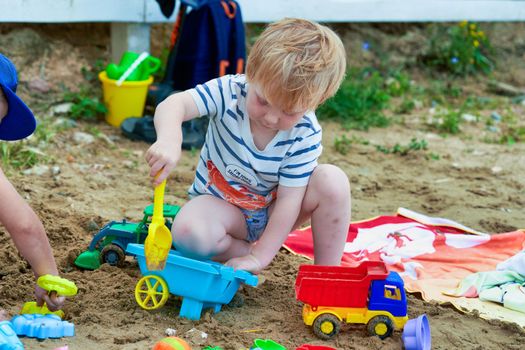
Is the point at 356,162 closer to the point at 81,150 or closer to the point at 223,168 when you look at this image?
the point at 81,150

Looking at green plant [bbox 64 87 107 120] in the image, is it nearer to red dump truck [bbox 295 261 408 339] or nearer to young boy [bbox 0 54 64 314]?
young boy [bbox 0 54 64 314]

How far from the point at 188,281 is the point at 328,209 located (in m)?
0.53

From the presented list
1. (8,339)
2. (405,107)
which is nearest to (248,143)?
(8,339)

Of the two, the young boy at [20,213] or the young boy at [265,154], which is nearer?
the young boy at [20,213]

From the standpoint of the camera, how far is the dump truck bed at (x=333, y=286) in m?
2.33

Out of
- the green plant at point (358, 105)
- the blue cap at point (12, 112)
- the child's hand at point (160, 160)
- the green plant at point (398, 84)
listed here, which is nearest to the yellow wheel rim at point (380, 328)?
the child's hand at point (160, 160)

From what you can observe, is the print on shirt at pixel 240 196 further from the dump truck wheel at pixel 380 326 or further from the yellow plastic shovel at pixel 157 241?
the dump truck wheel at pixel 380 326

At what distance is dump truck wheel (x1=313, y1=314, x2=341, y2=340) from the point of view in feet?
7.69

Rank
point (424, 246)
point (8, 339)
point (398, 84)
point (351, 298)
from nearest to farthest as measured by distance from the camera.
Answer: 1. point (8, 339)
2. point (351, 298)
3. point (424, 246)
4. point (398, 84)

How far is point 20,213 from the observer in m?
2.13

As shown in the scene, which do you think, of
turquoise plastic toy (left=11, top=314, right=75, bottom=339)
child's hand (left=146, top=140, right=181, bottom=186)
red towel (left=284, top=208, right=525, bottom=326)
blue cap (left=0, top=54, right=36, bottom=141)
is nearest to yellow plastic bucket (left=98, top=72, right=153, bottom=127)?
red towel (left=284, top=208, right=525, bottom=326)

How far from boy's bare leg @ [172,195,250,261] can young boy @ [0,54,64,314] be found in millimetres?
416

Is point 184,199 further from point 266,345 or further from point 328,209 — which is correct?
point 266,345

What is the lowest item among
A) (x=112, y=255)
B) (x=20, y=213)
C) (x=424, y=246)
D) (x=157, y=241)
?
(x=424, y=246)
